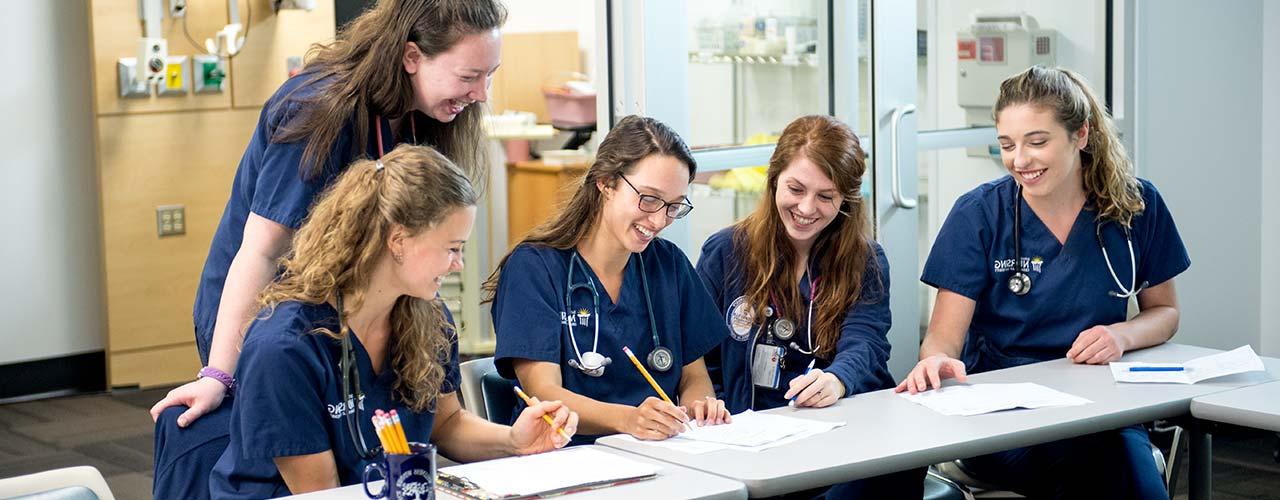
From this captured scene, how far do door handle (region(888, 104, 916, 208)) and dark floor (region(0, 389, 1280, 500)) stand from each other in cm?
104

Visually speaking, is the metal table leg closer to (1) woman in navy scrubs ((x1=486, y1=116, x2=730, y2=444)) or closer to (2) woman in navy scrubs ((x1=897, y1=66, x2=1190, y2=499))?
(2) woman in navy scrubs ((x1=897, y1=66, x2=1190, y2=499))

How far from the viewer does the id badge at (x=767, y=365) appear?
2715 millimetres

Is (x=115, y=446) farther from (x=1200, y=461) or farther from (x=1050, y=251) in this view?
(x=1200, y=461)

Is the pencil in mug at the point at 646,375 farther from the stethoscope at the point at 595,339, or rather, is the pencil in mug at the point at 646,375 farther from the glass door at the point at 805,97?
the glass door at the point at 805,97

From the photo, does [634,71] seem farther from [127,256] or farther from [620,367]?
[127,256]

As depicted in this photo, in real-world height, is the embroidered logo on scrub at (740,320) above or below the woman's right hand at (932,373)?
above

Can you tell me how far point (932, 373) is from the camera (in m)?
2.58

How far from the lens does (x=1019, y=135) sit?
282 cm

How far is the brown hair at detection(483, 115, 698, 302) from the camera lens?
254cm

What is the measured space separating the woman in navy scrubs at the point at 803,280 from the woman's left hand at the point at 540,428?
23.6 inches

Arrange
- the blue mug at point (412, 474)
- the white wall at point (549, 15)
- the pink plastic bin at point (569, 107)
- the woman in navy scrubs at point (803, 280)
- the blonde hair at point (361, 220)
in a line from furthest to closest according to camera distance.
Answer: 1. the white wall at point (549, 15)
2. the pink plastic bin at point (569, 107)
3. the woman in navy scrubs at point (803, 280)
4. the blonde hair at point (361, 220)
5. the blue mug at point (412, 474)

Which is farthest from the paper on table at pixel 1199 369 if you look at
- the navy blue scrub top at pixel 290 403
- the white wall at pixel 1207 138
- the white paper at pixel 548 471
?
the white wall at pixel 1207 138

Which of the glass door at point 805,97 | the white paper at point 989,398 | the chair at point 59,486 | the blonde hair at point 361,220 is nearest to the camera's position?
the chair at point 59,486

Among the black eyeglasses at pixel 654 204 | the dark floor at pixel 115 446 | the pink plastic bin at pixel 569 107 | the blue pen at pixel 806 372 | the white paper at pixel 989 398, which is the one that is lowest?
the dark floor at pixel 115 446
